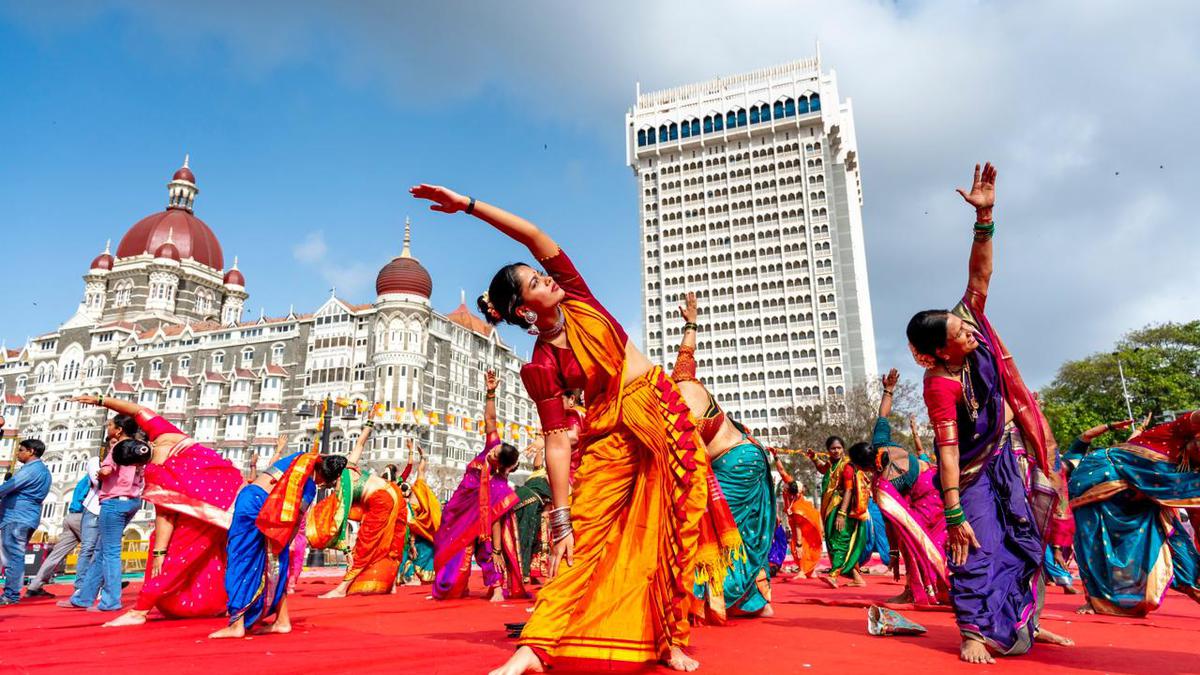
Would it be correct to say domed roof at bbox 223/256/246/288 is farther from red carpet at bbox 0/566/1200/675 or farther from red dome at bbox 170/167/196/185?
red carpet at bbox 0/566/1200/675

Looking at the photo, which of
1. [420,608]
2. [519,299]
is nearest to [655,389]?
[519,299]

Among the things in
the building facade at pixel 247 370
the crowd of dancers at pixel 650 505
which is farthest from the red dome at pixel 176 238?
the crowd of dancers at pixel 650 505

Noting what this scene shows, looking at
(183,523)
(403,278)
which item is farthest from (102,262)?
(183,523)

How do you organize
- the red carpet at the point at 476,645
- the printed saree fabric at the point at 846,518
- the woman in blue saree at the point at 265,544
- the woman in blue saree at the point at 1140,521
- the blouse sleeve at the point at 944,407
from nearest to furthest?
the red carpet at the point at 476,645 → the blouse sleeve at the point at 944,407 → the woman in blue saree at the point at 265,544 → the woman in blue saree at the point at 1140,521 → the printed saree fabric at the point at 846,518

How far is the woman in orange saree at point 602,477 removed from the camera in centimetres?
285

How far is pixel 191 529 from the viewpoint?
17.7 feet

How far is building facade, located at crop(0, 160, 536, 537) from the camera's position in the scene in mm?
43781

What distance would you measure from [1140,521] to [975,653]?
10.8ft

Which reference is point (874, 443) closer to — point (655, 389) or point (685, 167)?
point (655, 389)

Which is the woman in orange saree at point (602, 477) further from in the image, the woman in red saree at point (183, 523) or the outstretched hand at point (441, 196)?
the woman in red saree at point (183, 523)

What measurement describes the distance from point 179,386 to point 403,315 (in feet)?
58.4


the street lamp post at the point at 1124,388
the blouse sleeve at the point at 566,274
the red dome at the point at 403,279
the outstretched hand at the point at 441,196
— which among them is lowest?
the blouse sleeve at the point at 566,274

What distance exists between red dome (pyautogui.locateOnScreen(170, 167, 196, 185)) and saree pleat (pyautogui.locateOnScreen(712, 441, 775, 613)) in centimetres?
7167

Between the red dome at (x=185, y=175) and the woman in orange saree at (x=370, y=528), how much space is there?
67252 millimetres
